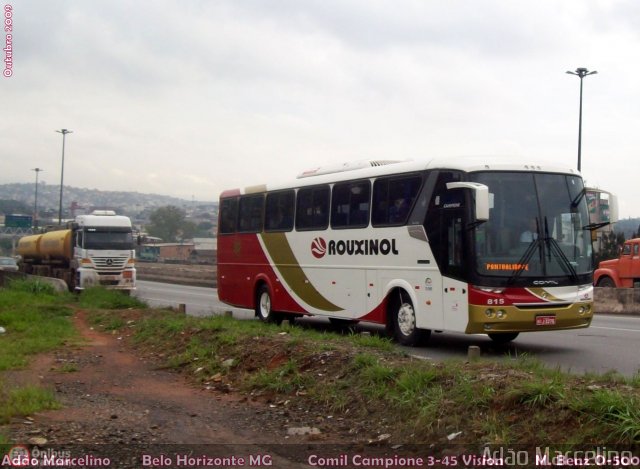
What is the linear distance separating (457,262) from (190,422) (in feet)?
17.6

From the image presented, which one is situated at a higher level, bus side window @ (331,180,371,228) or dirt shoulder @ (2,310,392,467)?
bus side window @ (331,180,371,228)

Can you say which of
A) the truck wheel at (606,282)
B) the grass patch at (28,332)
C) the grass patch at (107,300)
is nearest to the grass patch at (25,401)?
the grass patch at (28,332)

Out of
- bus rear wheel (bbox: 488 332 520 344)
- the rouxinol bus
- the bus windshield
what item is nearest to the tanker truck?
the rouxinol bus

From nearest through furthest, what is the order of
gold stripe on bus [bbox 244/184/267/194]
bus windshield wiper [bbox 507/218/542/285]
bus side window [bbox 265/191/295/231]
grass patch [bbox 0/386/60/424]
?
grass patch [bbox 0/386/60/424] < bus windshield wiper [bbox 507/218/542/285] < bus side window [bbox 265/191/295/231] < gold stripe on bus [bbox 244/184/267/194]

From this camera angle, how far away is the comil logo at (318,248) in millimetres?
15742

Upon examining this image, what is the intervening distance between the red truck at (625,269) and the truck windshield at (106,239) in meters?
18.3

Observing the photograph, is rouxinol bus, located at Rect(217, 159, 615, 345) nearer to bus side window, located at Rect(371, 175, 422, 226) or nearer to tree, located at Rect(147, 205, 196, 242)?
bus side window, located at Rect(371, 175, 422, 226)

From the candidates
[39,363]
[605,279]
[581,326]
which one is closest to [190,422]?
[39,363]

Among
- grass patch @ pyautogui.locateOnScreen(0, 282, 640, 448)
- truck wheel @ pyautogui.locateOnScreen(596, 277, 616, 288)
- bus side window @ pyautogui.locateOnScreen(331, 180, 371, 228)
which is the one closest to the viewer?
grass patch @ pyautogui.locateOnScreen(0, 282, 640, 448)

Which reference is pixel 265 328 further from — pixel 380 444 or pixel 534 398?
pixel 534 398

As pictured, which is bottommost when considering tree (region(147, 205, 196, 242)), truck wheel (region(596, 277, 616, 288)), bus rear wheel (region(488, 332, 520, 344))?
bus rear wheel (region(488, 332, 520, 344))

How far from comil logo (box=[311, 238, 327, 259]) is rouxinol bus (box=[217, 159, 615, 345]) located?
0.12 ft

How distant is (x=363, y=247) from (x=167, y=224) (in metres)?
115

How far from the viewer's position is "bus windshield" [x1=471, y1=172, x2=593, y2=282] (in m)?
12.0
